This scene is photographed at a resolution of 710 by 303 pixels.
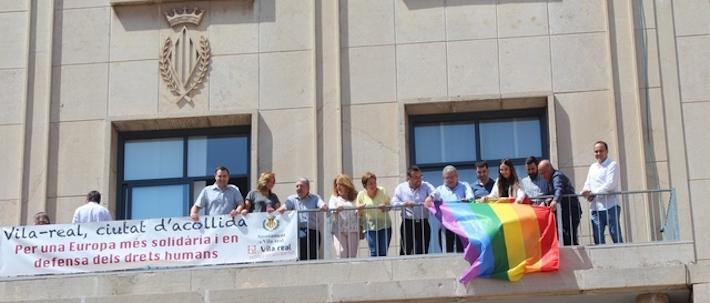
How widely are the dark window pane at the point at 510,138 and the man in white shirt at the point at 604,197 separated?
3017 millimetres

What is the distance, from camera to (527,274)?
20281 mm

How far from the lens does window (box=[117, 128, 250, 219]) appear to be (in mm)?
24719

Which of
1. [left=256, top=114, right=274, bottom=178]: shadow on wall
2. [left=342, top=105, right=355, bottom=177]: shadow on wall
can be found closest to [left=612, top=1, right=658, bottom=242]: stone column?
[left=342, top=105, right=355, bottom=177]: shadow on wall

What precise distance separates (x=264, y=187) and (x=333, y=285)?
2.03 metres

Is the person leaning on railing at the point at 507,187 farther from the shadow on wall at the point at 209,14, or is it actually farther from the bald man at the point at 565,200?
the shadow on wall at the point at 209,14

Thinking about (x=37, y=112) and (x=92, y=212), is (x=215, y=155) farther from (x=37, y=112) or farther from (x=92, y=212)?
(x=92, y=212)

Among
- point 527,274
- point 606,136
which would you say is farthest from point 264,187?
point 606,136

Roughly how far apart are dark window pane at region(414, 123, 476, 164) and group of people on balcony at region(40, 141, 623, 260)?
2.89 metres

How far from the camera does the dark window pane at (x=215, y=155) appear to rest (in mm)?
24781

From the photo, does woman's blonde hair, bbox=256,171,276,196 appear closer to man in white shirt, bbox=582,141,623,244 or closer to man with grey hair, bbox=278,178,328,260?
man with grey hair, bbox=278,178,328,260

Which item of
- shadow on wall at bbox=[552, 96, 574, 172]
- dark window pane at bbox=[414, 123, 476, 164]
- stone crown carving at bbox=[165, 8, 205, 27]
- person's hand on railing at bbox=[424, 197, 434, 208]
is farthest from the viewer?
stone crown carving at bbox=[165, 8, 205, 27]

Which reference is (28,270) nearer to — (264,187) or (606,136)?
(264,187)

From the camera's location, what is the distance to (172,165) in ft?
81.8

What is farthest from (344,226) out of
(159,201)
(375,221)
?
(159,201)
